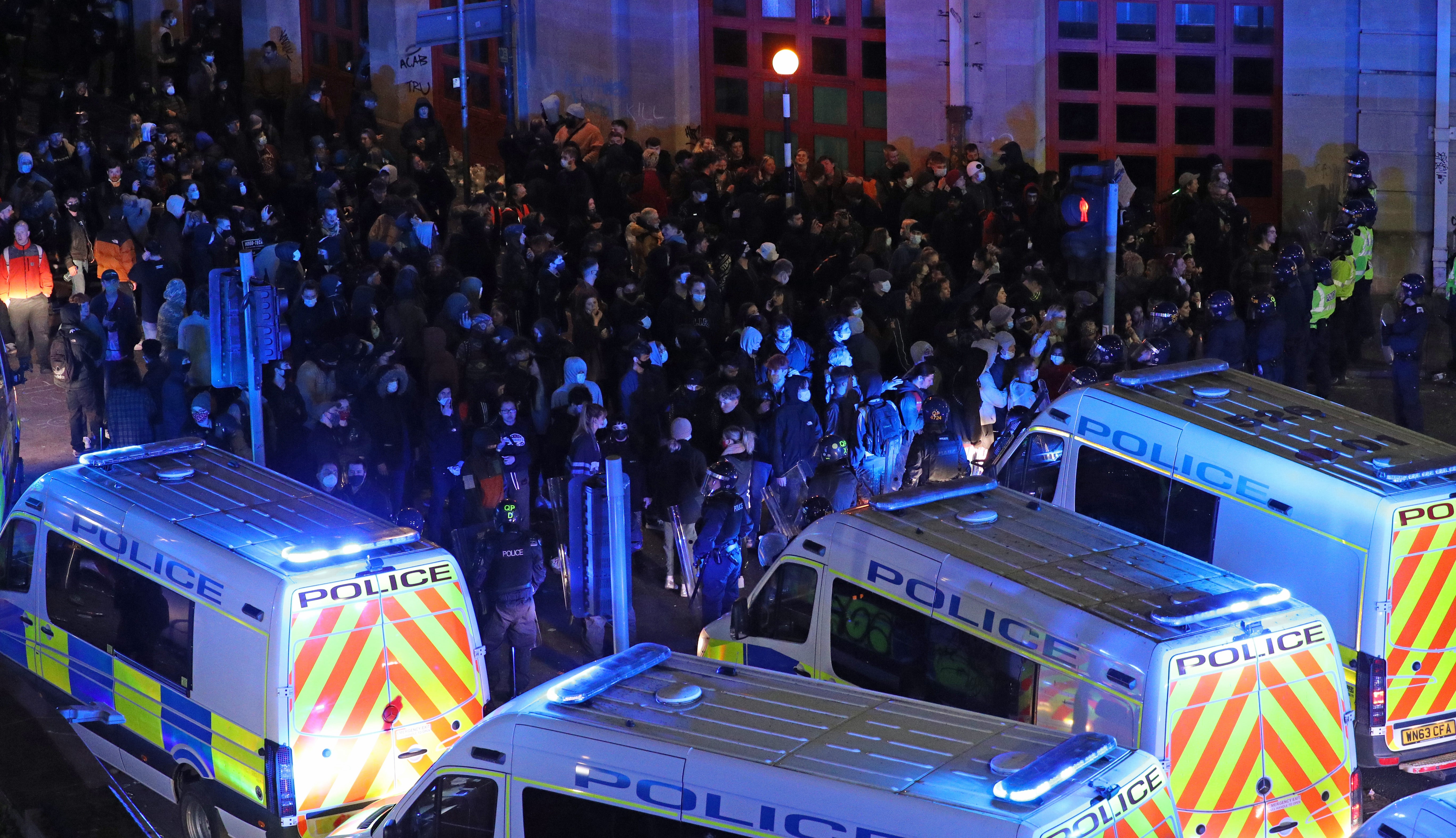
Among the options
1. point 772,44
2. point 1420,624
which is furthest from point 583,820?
point 772,44

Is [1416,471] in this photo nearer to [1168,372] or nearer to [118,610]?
A: [1168,372]

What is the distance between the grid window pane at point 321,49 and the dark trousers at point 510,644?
58.1 feet

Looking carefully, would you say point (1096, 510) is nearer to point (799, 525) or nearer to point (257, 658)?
point (799, 525)

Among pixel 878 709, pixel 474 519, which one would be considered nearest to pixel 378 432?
pixel 474 519

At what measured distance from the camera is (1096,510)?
12.5 meters

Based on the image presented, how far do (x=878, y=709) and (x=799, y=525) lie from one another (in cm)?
621

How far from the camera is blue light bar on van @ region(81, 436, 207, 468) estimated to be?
1196 cm

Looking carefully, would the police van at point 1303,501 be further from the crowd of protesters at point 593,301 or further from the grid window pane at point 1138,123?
the grid window pane at point 1138,123

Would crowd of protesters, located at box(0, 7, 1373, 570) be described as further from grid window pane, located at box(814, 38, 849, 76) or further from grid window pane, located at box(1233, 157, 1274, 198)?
grid window pane, located at box(814, 38, 849, 76)

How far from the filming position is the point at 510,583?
474 inches

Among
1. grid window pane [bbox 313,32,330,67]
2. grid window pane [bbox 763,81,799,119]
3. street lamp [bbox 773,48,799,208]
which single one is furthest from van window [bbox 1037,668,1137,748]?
grid window pane [bbox 313,32,330,67]

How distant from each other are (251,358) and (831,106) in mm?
14467

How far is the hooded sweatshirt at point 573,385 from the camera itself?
48.2 ft

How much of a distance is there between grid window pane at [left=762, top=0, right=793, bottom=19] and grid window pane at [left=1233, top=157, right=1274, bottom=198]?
6.61 metres
